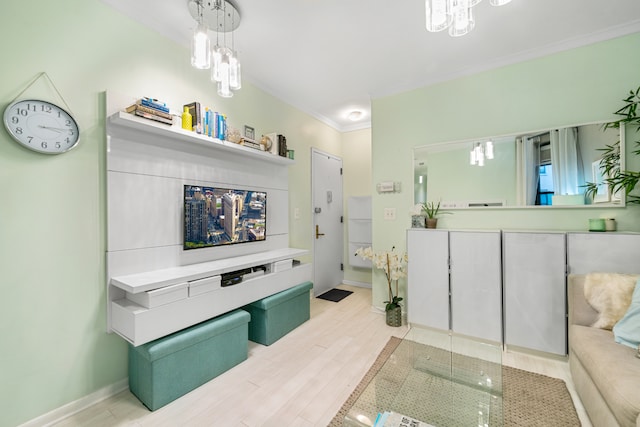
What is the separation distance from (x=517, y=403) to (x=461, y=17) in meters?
2.25

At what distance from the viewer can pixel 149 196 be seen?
6.47 ft

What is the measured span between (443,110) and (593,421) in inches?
105

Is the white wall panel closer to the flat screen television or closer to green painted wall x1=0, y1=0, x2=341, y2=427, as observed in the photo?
the flat screen television

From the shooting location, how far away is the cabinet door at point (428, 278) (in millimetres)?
2588

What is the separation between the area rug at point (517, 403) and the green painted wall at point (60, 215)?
1.67 metres

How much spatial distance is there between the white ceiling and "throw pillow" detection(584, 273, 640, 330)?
1941 mm

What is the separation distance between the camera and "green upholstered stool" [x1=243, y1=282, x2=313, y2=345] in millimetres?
2426

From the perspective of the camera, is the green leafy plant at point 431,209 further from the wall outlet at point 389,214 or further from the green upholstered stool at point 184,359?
the green upholstered stool at point 184,359

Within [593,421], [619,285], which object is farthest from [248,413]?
[619,285]

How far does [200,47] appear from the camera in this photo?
1.57 m

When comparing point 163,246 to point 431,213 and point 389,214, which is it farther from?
point 431,213

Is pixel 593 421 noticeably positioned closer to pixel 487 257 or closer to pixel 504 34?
pixel 487 257

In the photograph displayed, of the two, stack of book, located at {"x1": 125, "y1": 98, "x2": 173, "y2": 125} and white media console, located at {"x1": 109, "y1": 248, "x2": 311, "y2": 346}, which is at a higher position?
→ stack of book, located at {"x1": 125, "y1": 98, "x2": 173, "y2": 125}

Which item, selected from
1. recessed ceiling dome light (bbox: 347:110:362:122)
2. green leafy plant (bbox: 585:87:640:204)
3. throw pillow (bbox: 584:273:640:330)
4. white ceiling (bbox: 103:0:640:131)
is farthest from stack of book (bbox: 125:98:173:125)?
green leafy plant (bbox: 585:87:640:204)
